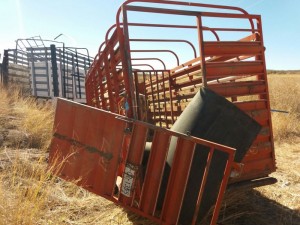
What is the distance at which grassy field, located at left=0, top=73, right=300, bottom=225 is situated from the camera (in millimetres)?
2738

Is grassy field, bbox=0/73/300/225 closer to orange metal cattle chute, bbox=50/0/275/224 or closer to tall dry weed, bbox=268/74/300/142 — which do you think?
orange metal cattle chute, bbox=50/0/275/224

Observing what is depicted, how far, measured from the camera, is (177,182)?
270 centimetres

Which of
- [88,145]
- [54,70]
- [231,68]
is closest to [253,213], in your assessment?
[231,68]

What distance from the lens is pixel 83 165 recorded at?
3014 millimetres

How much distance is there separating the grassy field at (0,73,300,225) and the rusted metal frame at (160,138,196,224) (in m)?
0.67

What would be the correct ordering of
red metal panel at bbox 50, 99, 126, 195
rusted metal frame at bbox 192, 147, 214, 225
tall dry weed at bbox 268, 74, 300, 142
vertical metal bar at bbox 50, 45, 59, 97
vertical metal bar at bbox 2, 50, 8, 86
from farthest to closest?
1. vertical metal bar at bbox 2, 50, 8, 86
2. vertical metal bar at bbox 50, 45, 59, 97
3. tall dry weed at bbox 268, 74, 300, 142
4. red metal panel at bbox 50, 99, 126, 195
5. rusted metal frame at bbox 192, 147, 214, 225

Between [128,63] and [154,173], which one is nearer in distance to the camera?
[154,173]

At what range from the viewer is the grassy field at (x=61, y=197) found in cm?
274

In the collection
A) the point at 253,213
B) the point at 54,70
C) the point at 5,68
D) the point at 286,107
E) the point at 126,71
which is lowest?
the point at 253,213

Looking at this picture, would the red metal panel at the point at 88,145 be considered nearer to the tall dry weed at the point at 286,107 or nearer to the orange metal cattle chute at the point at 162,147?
the orange metal cattle chute at the point at 162,147

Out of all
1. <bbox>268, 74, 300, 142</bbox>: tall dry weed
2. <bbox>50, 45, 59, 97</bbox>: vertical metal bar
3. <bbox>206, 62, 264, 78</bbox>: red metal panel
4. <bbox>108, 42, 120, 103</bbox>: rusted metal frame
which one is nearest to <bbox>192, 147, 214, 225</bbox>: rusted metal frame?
<bbox>206, 62, 264, 78</bbox>: red metal panel

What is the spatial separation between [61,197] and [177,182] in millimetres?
1893

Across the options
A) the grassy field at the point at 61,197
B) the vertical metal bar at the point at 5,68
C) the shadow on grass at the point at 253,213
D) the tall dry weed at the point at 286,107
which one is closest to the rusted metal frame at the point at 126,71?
the grassy field at the point at 61,197

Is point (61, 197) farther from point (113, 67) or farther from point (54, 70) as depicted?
point (54, 70)
